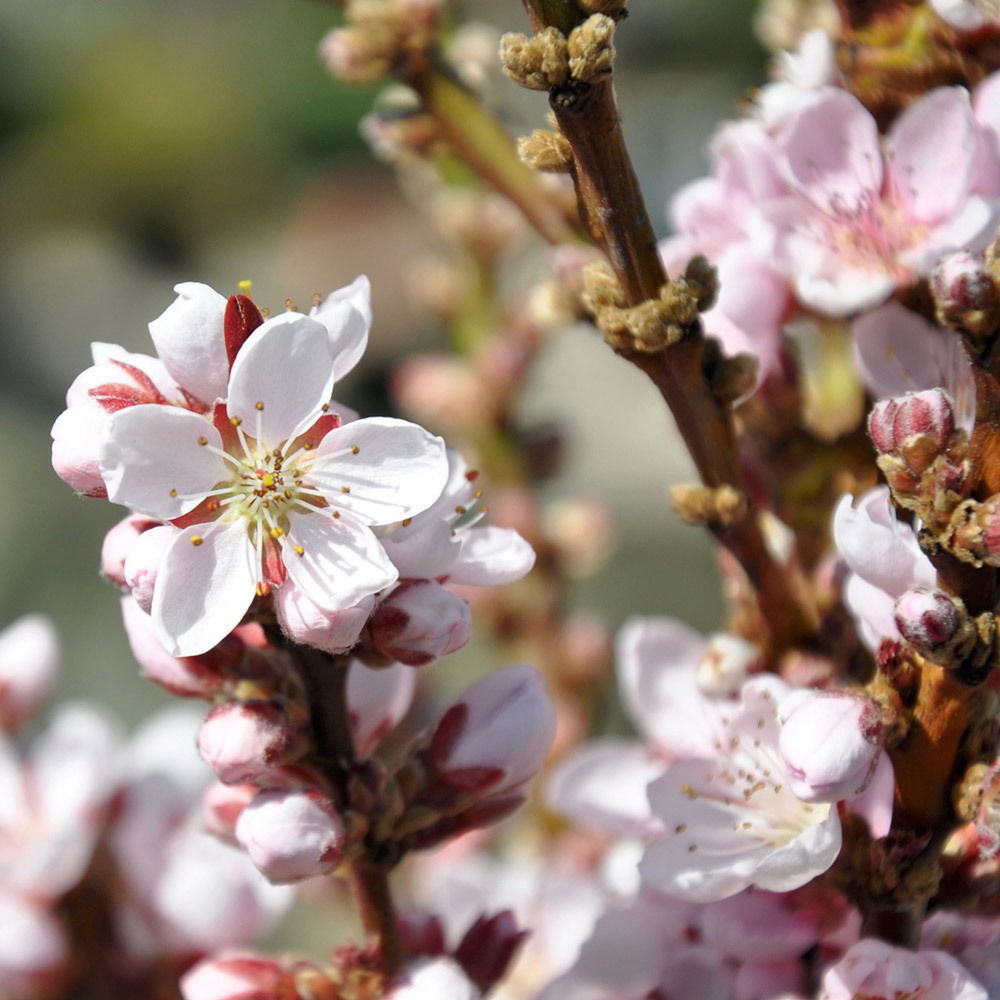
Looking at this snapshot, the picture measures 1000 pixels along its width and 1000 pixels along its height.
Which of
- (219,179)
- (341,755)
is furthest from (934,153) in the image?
(219,179)

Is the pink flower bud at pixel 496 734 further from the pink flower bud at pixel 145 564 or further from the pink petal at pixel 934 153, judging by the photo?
the pink petal at pixel 934 153

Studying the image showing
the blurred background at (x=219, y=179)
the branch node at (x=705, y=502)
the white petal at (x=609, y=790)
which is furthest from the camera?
the blurred background at (x=219, y=179)

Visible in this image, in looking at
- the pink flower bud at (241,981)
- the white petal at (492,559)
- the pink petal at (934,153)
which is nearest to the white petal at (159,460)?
the white petal at (492,559)

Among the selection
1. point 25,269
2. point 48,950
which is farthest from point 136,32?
point 48,950

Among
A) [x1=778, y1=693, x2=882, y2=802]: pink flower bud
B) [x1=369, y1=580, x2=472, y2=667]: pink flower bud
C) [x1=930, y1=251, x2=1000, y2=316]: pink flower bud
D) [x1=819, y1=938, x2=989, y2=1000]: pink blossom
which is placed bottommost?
[x1=819, y1=938, x2=989, y2=1000]: pink blossom

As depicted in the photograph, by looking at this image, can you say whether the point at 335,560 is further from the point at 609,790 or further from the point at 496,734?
the point at 609,790

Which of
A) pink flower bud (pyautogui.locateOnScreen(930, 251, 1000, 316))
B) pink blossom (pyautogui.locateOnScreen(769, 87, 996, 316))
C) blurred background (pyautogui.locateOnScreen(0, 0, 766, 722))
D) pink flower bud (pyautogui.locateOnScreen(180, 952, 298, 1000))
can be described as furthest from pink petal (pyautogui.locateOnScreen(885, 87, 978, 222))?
blurred background (pyautogui.locateOnScreen(0, 0, 766, 722))

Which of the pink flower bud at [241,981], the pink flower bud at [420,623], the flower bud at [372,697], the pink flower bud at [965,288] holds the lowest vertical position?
the pink flower bud at [241,981]

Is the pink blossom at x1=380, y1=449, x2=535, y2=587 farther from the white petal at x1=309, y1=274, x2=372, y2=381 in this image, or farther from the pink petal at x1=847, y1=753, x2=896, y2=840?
the pink petal at x1=847, y1=753, x2=896, y2=840
